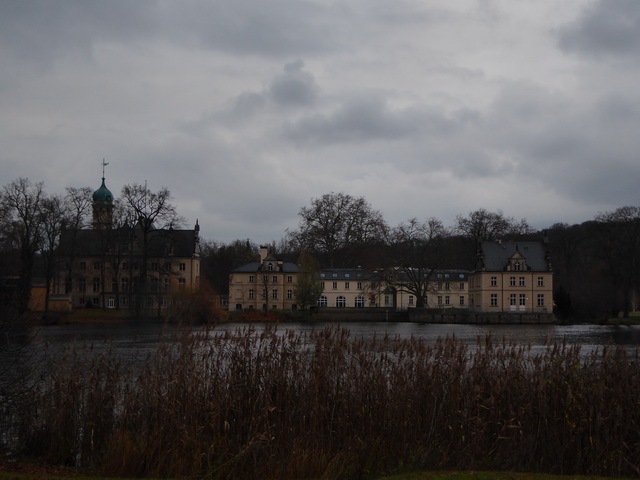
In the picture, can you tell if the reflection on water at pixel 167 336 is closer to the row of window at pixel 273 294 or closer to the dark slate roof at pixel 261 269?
the row of window at pixel 273 294

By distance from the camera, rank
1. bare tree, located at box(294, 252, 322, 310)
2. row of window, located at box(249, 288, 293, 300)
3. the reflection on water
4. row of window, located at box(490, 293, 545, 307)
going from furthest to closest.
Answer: row of window, located at box(249, 288, 293, 300), row of window, located at box(490, 293, 545, 307), bare tree, located at box(294, 252, 322, 310), the reflection on water

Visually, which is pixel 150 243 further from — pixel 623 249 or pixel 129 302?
pixel 623 249

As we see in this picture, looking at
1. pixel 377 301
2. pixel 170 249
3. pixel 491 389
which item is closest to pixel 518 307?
pixel 377 301

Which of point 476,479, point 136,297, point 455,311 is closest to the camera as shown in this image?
point 476,479

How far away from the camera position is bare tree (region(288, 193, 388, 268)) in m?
87.2

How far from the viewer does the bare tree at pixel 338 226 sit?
286 feet

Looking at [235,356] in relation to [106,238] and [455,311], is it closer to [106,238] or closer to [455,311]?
[106,238]

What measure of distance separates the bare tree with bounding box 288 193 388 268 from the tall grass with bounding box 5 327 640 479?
75.0 meters

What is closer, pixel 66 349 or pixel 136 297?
pixel 66 349

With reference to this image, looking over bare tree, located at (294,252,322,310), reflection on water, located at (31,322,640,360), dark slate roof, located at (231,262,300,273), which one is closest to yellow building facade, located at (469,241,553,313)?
bare tree, located at (294,252,322,310)

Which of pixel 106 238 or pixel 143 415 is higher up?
pixel 106 238

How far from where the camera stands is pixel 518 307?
7200 centimetres

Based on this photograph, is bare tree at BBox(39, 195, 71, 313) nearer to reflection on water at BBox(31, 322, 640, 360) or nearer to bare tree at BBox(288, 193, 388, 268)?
reflection on water at BBox(31, 322, 640, 360)

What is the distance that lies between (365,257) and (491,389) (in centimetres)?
7403
